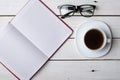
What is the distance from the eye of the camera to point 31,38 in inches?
44.5

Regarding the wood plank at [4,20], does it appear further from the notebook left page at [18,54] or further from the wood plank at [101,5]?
the wood plank at [101,5]

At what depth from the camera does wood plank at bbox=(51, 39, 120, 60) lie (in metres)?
1.14

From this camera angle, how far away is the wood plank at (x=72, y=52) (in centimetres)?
114

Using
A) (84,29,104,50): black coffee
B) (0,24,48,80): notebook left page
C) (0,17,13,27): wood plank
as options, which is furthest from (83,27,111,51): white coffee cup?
(0,17,13,27): wood plank

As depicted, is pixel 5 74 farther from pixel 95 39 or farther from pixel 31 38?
pixel 95 39

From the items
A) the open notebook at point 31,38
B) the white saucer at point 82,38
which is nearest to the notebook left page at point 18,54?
the open notebook at point 31,38

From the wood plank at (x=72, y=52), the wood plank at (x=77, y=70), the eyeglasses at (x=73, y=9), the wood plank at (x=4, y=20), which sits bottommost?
the wood plank at (x=77, y=70)

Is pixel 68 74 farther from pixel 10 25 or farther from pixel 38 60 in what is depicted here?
pixel 10 25

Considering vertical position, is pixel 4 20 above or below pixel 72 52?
above

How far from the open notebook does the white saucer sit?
43 mm

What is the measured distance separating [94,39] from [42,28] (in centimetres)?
20

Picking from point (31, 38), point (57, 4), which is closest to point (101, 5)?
point (57, 4)

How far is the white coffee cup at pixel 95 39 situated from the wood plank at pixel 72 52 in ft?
0.17

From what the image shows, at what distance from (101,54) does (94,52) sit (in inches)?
1.2
